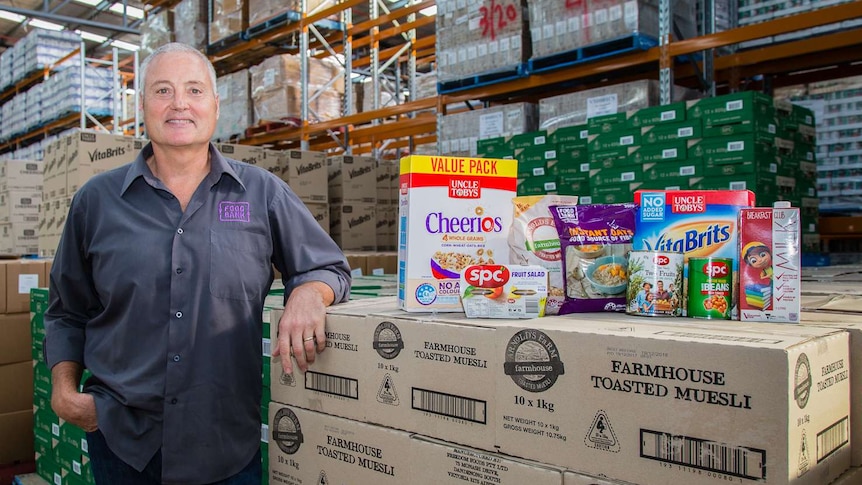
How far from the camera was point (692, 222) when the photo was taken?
132cm

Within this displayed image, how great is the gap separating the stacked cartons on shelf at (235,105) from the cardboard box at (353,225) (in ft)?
7.72

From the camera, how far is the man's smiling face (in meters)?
1.69

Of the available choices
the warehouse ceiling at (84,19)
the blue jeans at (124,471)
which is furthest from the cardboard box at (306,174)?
the warehouse ceiling at (84,19)

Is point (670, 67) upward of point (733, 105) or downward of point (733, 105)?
upward

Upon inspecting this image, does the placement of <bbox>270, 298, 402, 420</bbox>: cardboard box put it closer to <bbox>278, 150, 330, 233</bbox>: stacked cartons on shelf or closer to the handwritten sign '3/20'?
<bbox>278, 150, 330, 233</bbox>: stacked cartons on shelf

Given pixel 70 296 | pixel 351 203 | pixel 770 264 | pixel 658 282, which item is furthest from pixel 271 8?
pixel 770 264

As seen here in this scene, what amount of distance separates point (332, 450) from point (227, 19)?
21.9 ft

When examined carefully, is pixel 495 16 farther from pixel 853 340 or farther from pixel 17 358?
pixel 853 340

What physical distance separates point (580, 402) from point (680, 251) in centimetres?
44

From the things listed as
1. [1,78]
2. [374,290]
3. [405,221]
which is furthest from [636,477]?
[1,78]

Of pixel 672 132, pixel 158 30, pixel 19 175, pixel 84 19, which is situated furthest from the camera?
pixel 84 19

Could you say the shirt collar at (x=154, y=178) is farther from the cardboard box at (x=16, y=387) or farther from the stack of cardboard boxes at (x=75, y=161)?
the cardboard box at (x=16, y=387)

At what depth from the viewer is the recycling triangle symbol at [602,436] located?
40.9 inches

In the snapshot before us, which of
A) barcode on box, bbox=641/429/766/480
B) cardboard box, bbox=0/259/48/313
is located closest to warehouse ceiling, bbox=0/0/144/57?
cardboard box, bbox=0/259/48/313
